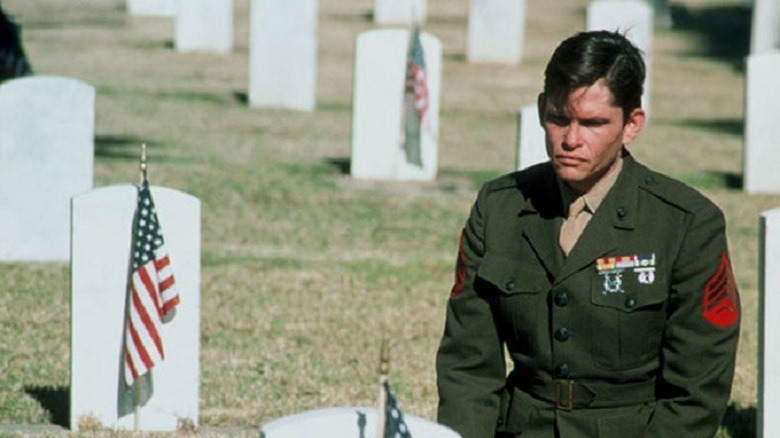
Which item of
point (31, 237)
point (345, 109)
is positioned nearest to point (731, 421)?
point (31, 237)

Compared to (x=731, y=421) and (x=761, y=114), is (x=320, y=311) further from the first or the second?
(x=761, y=114)

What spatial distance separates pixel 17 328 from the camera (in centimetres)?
934

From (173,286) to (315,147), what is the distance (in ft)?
32.3

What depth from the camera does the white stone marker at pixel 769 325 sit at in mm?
6957

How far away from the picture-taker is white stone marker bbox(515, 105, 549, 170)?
31.9 feet

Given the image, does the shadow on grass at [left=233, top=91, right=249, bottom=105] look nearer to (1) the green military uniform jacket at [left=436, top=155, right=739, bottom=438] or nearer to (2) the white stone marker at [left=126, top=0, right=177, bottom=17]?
(2) the white stone marker at [left=126, top=0, right=177, bottom=17]

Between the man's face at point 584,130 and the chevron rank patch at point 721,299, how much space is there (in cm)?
37

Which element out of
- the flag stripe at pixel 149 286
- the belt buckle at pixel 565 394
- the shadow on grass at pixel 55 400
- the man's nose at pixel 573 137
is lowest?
the shadow on grass at pixel 55 400

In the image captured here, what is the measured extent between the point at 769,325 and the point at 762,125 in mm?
8089

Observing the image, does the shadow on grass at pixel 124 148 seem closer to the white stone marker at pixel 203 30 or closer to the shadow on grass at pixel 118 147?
the shadow on grass at pixel 118 147

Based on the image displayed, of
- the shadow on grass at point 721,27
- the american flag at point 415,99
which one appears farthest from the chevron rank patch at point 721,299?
the shadow on grass at point 721,27

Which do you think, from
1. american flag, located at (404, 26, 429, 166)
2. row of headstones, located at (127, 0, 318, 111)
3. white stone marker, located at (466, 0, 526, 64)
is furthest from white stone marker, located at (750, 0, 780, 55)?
american flag, located at (404, 26, 429, 166)

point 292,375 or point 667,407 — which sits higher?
point 667,407

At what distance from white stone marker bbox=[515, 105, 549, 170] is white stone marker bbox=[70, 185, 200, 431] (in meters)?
2.83
